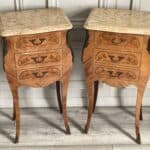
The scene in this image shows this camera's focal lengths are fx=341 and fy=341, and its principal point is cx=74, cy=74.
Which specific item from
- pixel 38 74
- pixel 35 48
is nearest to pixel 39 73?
pixel 38 74

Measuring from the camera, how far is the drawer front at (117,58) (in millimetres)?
1699

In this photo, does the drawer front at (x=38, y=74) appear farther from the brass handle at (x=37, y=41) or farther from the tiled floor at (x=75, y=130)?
the tiled floor at (x=75, y=130)

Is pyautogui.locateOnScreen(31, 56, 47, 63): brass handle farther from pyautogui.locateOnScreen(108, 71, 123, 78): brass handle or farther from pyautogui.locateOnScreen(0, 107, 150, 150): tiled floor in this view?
pyautogui.locateOnScreen(0, 107, 150, 150): tiled floor

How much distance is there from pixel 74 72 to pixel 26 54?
0.52m

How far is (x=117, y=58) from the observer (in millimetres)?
1719

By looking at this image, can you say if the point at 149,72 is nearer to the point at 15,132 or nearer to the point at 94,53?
the point at 94,53

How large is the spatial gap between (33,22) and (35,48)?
0.44 ft

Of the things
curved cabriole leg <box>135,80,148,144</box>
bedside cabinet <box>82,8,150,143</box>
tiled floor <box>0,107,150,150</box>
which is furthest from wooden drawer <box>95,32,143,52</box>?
tiled floor <box>0,107,150,150</box>

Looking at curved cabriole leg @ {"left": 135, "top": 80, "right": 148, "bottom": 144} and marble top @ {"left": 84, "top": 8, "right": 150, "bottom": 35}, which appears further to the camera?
curved cabriole leg @ {"left": 135, "top": 80, "right": 148, "bottom": 144}

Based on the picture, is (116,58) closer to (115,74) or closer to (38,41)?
(115,74)

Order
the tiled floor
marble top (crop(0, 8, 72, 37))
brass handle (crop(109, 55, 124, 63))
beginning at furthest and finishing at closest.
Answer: the tiled floor
brass handle (crop(109, 55, 124, 63))
marble top (crop(0, 8, 72, 37))

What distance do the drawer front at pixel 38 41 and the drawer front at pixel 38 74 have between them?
117mm

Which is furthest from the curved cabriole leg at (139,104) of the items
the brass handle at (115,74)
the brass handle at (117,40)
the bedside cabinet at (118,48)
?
the brass handle at (117,40)

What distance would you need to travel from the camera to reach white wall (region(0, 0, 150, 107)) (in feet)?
6.35
